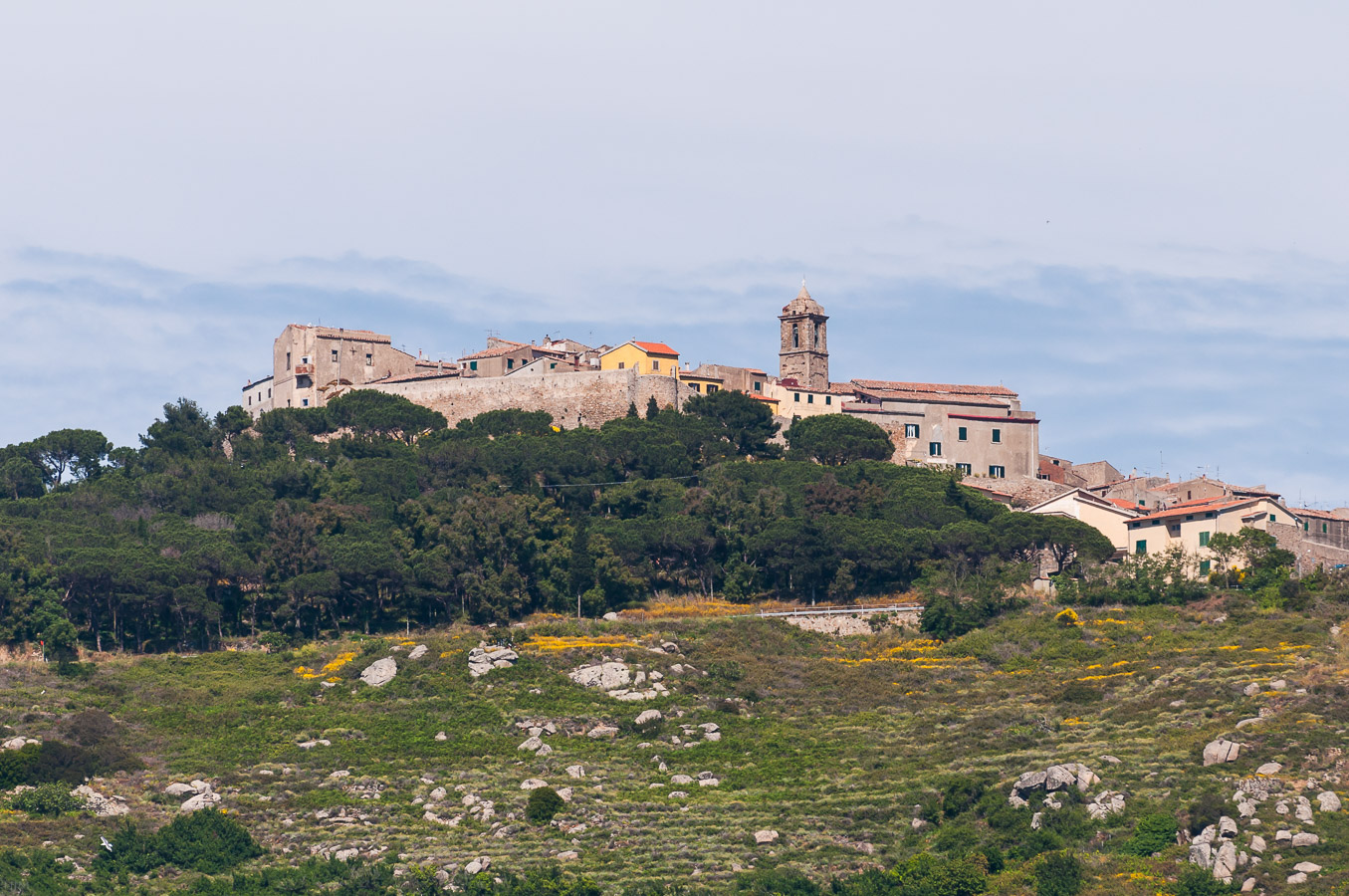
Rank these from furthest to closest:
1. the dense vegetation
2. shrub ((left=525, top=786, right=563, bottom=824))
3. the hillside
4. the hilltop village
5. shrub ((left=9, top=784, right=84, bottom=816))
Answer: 1. the hilltop village
2. the dense vegetation
3. shrub ((left=525, top=786, right=563, bottom=824))
4. shrub ((left=9, top=784, right=84, bottom=816))
5. the hillside

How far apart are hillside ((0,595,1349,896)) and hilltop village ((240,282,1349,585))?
21994 millimetres

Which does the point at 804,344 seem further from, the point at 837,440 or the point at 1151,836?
the point at 1151,836

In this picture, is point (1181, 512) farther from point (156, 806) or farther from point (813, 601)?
point (156, 806)

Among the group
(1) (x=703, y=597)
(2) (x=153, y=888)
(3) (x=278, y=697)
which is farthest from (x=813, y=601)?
(2) (x=153, y=888)

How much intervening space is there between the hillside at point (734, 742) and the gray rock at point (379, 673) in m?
0.29

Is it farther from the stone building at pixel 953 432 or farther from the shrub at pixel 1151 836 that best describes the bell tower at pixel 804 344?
the shrub at pixel 1151 836

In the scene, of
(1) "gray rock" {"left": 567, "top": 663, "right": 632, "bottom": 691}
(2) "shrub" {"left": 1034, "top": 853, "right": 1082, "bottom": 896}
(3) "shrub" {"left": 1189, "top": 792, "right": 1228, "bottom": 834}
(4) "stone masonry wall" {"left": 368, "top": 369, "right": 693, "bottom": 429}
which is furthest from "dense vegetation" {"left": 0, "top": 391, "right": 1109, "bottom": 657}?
(2) "shrub" {"left": 1034, "top": 853, "right": 1082, "bottom": 896}

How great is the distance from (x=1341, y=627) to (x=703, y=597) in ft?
83.6

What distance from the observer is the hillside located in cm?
5075

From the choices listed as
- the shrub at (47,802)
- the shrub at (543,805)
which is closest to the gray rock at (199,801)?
the shrub at (47,802)

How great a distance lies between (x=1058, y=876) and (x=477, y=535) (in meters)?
36.5

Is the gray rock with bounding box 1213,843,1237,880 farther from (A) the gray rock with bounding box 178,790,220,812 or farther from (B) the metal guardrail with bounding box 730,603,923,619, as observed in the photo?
(B) the metal guardrail with bounding box 730,603,923,619

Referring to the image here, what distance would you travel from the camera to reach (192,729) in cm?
6300

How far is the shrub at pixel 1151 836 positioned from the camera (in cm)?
4869
